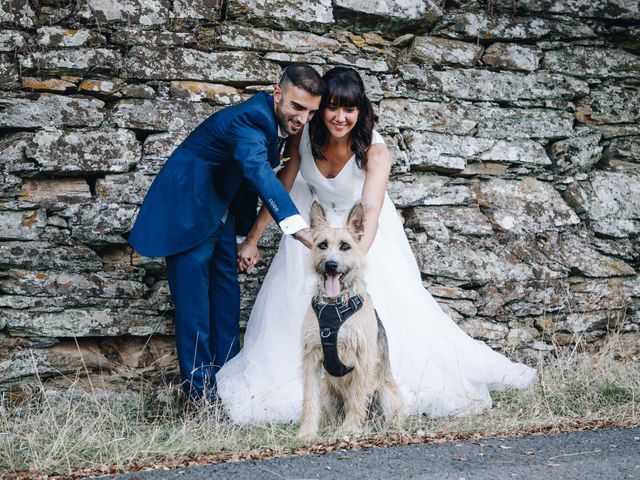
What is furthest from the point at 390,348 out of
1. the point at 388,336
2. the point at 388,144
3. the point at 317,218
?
the point at 388,144

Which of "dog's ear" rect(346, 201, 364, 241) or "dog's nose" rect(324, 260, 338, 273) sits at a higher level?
"dog's ear" rect(346, 201, 364, 241)

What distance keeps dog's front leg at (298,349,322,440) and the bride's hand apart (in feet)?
4.05

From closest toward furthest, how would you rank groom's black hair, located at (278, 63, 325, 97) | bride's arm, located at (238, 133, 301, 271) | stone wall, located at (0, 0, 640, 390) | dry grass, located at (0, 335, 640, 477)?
dry grass, located at (0, 335, 640, 477) < groom's black hair, located at (278, 63, 325, 97) < bride's arm, located at (238, 133, 301, 271) < stone wall, located at (0, 0, 640, 390)

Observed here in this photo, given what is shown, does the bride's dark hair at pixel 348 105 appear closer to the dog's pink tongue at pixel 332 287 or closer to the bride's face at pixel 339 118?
the bride's face at pixel 339 118

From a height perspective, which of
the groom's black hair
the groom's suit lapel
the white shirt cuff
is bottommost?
the white shirt cuff

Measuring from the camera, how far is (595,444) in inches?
175

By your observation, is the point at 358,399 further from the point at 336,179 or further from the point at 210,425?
the point at 336,179

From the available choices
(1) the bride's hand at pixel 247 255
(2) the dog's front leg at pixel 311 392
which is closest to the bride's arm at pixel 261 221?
(1) the bride's hand at pixel 247 255

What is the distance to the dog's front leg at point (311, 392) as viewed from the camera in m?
4.55

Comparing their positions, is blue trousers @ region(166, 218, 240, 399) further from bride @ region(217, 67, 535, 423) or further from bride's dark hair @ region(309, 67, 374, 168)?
bride's dark hair @ region(309, 67, 374, 168)

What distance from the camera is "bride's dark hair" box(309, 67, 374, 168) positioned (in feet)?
17.0

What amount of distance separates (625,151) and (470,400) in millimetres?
3429

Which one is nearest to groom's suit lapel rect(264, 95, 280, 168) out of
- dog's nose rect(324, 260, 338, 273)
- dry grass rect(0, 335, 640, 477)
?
dog's nose rect(324, 260, 338, 273)

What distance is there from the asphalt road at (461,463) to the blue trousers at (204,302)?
4.74ft
